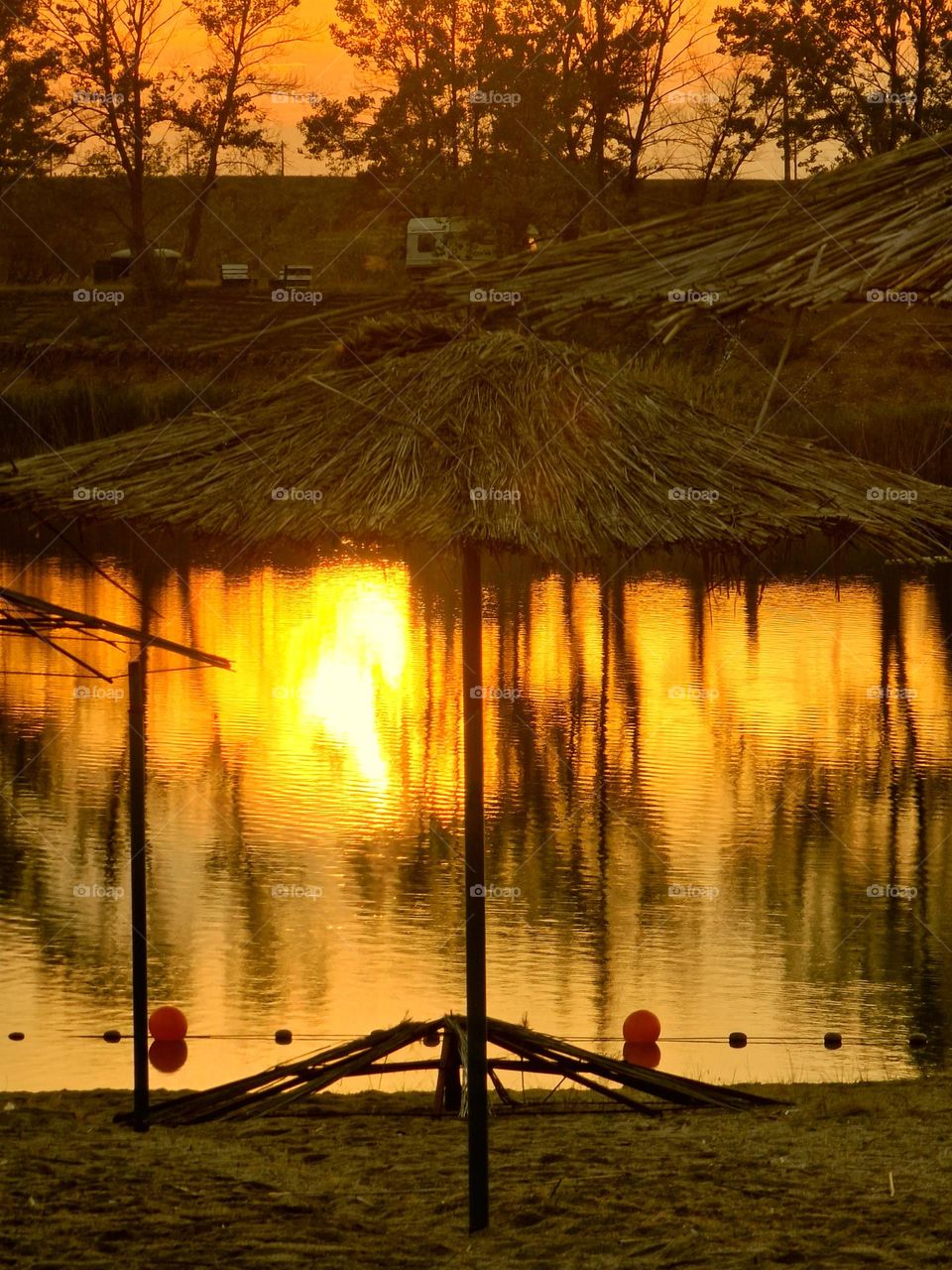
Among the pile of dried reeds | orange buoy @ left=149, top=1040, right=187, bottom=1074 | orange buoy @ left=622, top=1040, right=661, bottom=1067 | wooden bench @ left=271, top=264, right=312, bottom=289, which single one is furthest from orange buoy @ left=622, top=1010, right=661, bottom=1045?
wooden bench @ left=271, top=264, right=312, bottom=289

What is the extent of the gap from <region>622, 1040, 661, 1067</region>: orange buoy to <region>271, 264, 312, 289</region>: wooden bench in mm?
40251

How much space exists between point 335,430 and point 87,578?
23.0 meters

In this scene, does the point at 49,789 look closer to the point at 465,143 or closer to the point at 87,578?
the point at 87,578

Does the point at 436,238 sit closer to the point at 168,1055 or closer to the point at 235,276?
the point at 235,276

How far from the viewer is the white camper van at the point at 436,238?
1773 inches

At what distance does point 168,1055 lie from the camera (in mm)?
9969

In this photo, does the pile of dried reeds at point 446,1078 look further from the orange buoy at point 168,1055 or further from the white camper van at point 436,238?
the white camper van at point 436,238

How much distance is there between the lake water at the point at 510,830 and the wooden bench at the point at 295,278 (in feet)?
74.5

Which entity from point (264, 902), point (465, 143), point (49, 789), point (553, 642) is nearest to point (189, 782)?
point (49, 789)

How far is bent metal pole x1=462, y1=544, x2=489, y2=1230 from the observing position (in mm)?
6375

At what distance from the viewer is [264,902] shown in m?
13.3

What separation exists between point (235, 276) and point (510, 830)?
→ 1415 inches

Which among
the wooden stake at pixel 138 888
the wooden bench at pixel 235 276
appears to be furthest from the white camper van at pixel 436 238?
the wooden stake at pixel 138 888

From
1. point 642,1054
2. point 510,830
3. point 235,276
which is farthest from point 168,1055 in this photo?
point 235,276
